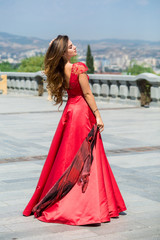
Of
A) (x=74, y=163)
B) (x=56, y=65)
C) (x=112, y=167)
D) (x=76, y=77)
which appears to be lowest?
(x=112, y=167)

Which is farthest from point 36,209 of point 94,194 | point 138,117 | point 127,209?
point 138,117

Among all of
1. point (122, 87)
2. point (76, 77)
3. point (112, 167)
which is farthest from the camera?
point (122, 87)

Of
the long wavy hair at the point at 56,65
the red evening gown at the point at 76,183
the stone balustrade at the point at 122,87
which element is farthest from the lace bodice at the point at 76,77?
the stone balustrade at the point at 122,87

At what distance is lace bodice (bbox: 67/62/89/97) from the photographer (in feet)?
17.3

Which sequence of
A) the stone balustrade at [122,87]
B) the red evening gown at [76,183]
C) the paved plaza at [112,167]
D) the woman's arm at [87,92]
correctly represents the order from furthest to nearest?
the stone balustrade at [122,87]
the woman's arm at [87,92]
the red evening gown at [76,183]
the paved plaza at [112,167]

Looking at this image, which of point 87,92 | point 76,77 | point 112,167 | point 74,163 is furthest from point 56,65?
point 112,167

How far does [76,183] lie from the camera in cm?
527

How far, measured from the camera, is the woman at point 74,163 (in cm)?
517

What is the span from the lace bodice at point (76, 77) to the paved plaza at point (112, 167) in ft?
4.23

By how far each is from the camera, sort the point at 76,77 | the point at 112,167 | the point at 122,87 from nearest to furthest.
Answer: the point at 76,77 → the point at 112,167 → the point at 122,87

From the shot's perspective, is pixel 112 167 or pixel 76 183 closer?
pixel 76 183

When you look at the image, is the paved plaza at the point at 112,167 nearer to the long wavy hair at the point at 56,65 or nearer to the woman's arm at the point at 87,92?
the woman's arm at the point at 87,92

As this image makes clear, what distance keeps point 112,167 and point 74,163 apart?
9.05ft

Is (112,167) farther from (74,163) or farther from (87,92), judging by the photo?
(87,92)
